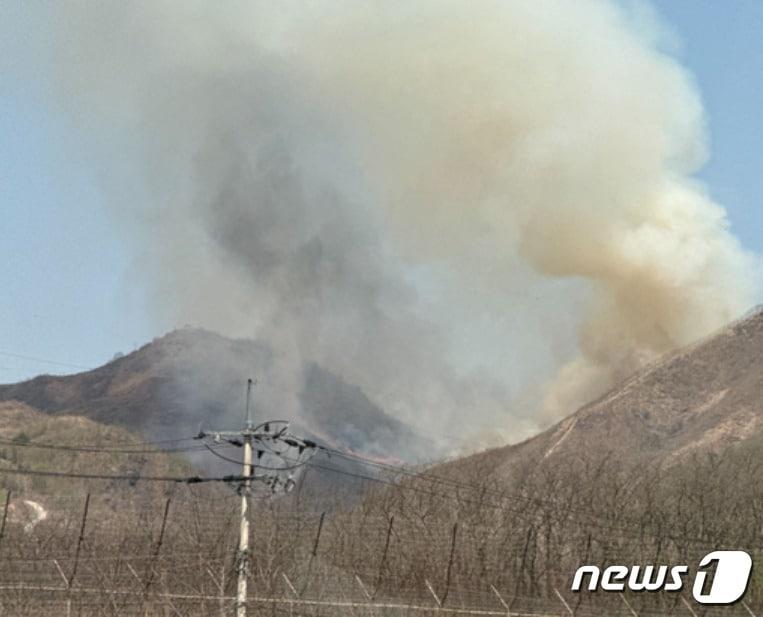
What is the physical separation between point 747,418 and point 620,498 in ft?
240

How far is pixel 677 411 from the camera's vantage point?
19038 cm

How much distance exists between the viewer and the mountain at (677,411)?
16550cm

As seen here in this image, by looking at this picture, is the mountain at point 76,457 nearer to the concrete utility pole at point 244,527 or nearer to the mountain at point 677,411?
the mountain at point 677,411

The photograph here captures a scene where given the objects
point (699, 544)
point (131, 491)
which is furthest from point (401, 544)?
point (131, 491)

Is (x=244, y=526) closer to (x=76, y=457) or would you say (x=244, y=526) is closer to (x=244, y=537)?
(x=244, y=537)

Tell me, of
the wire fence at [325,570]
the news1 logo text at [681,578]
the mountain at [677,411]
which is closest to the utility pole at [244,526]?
the wire fence at [325,570]

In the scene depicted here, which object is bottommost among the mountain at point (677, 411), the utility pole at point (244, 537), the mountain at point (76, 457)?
the utility pole at point (244, 537)

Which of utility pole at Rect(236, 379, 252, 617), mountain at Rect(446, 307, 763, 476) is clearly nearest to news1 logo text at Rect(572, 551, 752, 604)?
utility pole at Rect(236, 379, 252, 617)

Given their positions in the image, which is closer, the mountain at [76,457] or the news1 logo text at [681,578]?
the news1 logo text at [681,578]

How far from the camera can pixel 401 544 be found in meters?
90.6

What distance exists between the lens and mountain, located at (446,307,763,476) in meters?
166

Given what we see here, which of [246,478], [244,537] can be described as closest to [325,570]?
[244,537]

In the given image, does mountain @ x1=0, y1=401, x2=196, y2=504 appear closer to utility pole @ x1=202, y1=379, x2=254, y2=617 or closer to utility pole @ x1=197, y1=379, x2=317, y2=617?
utility pole @ x1=197, y1=379, x2=317, y2=617

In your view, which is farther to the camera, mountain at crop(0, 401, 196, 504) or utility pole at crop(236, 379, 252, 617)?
mountain at crop(0, 401, 196, 504)
